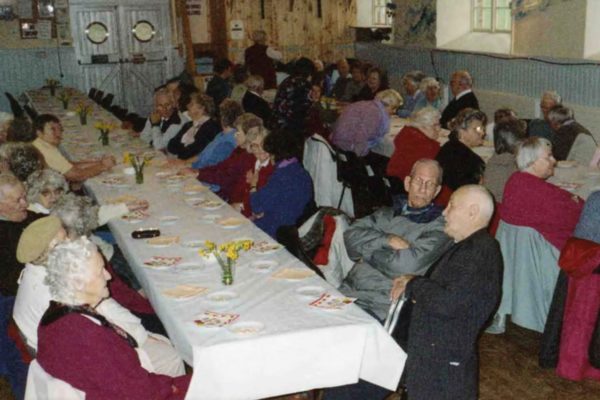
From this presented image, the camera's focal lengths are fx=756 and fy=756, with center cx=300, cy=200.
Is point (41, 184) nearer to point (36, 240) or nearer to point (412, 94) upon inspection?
point (36, 240)

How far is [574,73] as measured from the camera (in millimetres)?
8641

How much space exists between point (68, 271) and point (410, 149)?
13.8 feet

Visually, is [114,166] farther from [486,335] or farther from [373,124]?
[486,335]

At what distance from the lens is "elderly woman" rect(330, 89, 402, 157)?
8.20 metres

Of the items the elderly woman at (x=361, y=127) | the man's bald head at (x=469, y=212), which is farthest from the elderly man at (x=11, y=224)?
the elderly woman at (x=361, y=127)

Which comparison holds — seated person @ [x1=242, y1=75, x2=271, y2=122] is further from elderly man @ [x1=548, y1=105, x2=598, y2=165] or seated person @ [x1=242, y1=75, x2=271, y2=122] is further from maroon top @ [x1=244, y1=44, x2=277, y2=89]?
maroon top @ [x1=244, y1=44, x2=277, y2=89]

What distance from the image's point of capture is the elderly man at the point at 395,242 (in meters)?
3.98

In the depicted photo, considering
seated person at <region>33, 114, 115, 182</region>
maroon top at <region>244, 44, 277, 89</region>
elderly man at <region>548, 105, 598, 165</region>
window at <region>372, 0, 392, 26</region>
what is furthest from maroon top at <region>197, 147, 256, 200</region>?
window at <region>372, 0, 392, 26</region>

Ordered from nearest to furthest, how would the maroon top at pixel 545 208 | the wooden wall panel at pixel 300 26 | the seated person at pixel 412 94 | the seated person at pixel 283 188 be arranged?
the maroon top at pixel 545 208 → the seated person at pixel 283 188 → the seated person at pixel 412 94 → the wooden wall panel at pixel 300 26

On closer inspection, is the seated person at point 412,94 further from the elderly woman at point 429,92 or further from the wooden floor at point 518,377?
the wooden floor at point 518,377

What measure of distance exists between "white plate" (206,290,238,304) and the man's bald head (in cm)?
109

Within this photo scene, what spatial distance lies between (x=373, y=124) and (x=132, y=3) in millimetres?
9189

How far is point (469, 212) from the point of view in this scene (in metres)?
3.51

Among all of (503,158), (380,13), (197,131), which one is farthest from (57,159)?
(380,13)
